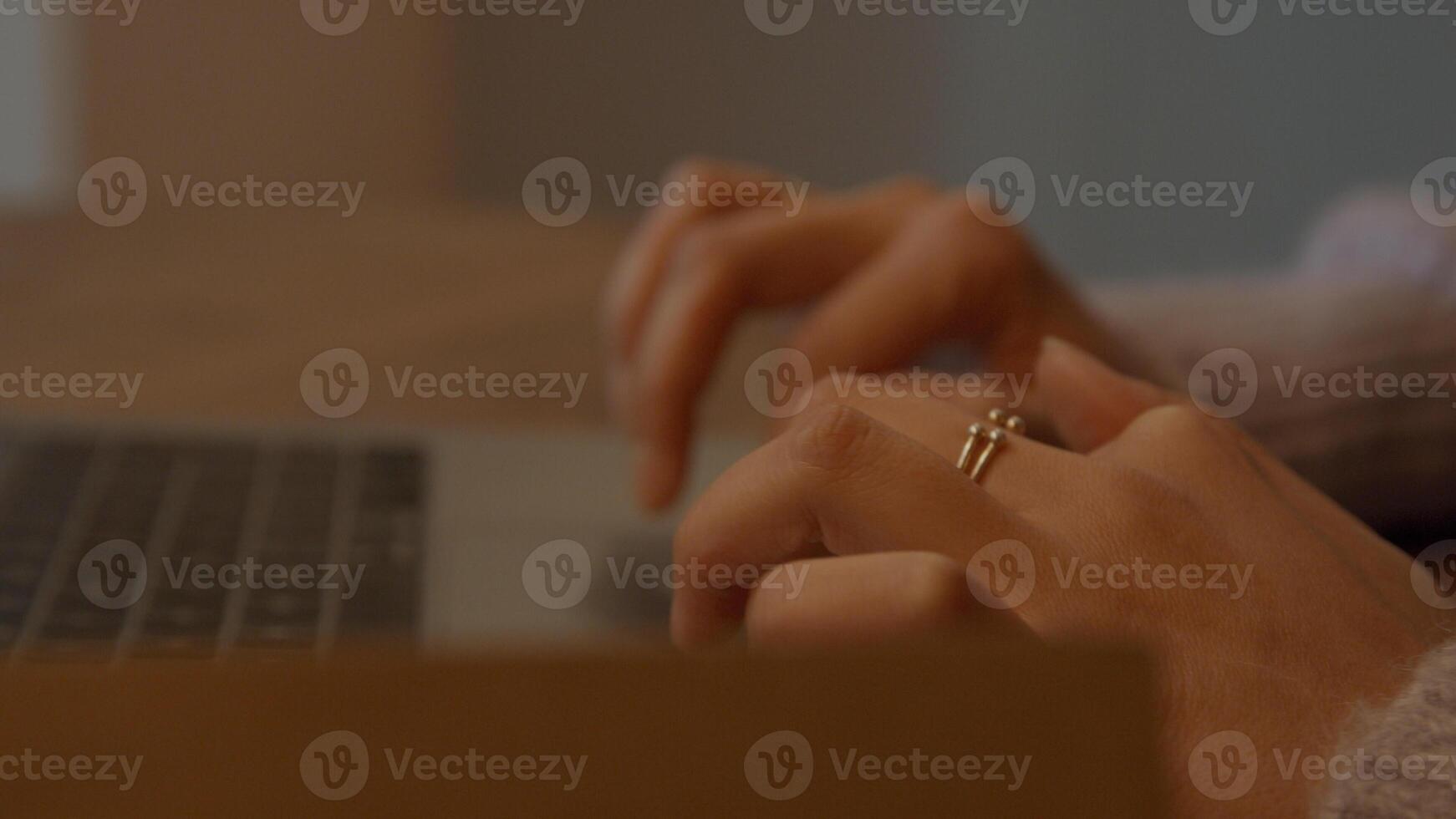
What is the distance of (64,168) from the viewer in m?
2.26

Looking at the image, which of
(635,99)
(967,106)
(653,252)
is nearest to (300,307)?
(653,252)

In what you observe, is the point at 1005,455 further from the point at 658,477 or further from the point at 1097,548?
the point at 658,477

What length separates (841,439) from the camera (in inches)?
13.5

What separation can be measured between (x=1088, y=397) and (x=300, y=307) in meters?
0.68

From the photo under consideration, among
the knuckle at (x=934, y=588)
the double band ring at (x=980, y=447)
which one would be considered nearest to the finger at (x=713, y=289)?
the double band ring at (x=980, y=447)

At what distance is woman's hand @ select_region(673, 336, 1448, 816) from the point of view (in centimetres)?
33

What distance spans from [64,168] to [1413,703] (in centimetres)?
238

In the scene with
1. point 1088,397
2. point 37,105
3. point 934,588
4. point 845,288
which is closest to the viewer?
point 934,588

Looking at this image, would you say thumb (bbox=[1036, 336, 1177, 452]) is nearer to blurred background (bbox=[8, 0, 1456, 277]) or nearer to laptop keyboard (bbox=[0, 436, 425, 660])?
laptop keyboard (bbox=[0, 436, 425, 660])

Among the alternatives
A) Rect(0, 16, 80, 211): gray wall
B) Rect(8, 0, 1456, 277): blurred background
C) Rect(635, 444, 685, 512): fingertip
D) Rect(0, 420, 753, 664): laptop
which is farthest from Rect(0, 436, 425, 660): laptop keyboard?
Rect(8, 0, 1456, 277): blurred background

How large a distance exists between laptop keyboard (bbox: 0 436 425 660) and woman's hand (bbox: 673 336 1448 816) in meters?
0.15

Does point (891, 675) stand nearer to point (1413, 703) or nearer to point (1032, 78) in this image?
point (1413, 703)

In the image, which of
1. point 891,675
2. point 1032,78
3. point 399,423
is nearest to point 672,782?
point 891,675

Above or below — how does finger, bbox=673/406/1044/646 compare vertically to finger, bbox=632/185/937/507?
below
